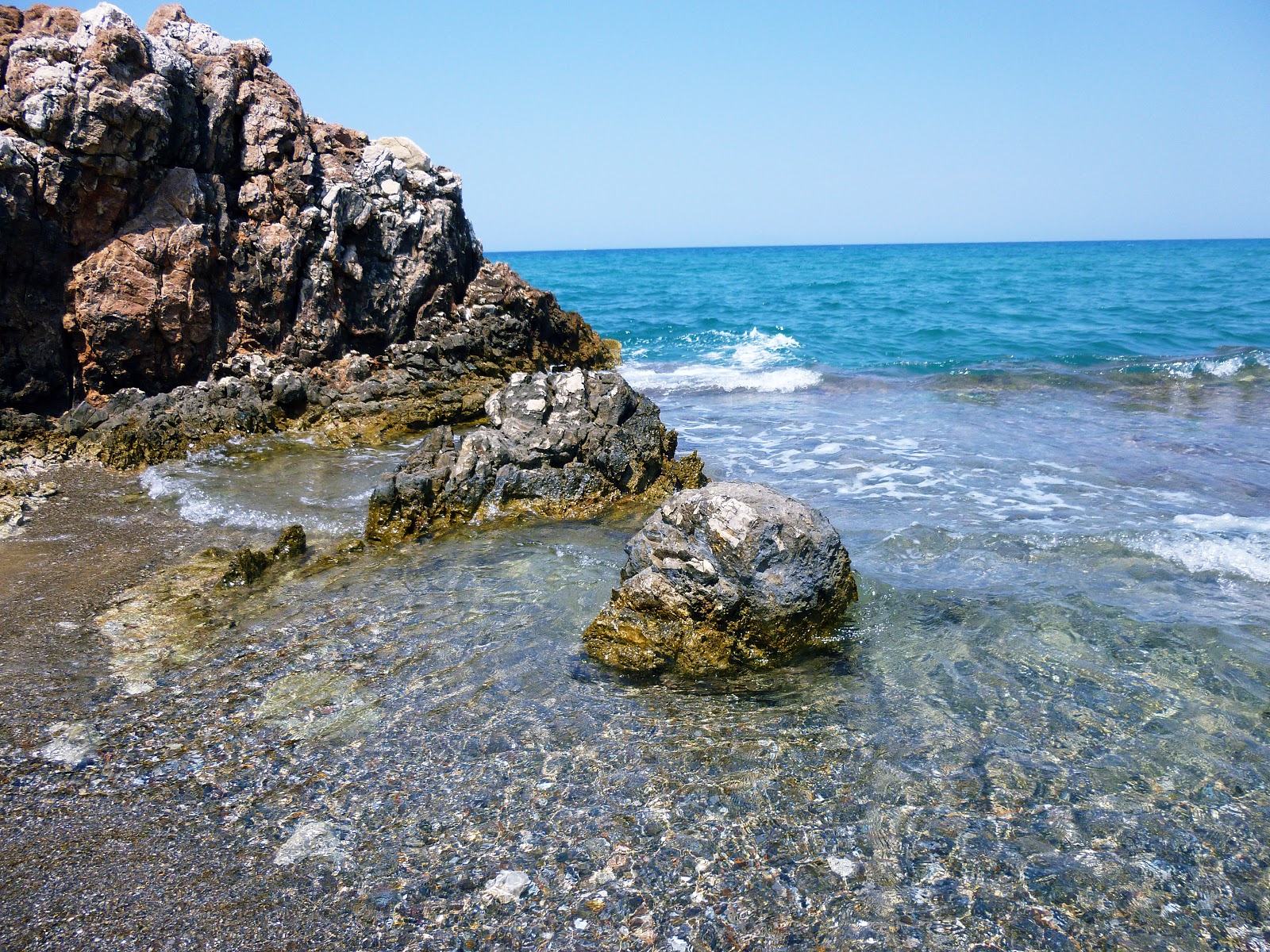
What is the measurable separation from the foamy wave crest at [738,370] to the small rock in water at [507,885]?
52.9 ft

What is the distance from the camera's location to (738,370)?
73.9 feet

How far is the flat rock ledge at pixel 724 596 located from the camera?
6.18m

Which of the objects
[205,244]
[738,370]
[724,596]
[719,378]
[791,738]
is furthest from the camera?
[738,370]

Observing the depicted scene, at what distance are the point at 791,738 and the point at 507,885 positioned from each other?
2.02m

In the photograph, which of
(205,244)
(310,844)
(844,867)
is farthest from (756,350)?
(310,844)

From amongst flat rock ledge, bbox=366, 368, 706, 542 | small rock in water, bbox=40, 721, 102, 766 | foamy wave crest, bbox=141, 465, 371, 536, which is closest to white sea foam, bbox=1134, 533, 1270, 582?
flat rock ledge, bbox=366, 368, 706, 542

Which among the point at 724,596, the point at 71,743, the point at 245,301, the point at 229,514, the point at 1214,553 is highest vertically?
the point at 245,301

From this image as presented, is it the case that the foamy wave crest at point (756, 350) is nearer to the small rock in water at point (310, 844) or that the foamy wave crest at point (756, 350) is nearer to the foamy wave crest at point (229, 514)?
the foamy wave crest at point (229, 514)

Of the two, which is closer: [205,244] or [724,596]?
[724,596]

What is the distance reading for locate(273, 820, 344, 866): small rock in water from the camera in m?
4.14

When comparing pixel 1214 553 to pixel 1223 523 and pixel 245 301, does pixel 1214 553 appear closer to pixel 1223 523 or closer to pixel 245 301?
pixel 1223 523

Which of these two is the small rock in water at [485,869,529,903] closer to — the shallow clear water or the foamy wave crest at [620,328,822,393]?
the shallow clear water

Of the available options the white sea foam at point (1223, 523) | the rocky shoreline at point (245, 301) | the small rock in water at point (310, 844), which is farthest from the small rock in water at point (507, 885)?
the white sea foam at point (1223, 523)

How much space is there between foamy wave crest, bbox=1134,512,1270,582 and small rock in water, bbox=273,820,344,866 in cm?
784
